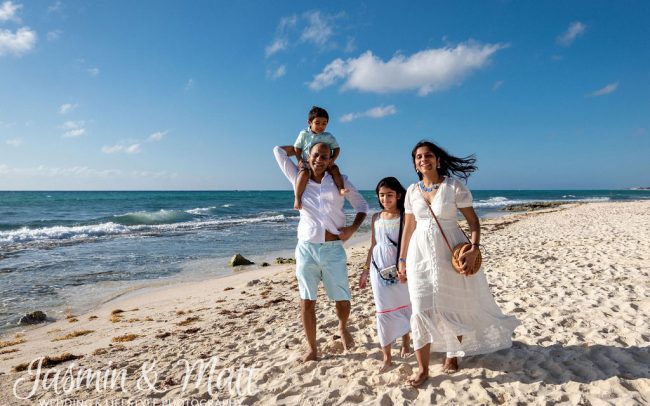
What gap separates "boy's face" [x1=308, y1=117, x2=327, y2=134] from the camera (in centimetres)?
372

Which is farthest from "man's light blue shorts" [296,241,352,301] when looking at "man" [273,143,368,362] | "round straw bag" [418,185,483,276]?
"round straw bag" [418,185,483,276]

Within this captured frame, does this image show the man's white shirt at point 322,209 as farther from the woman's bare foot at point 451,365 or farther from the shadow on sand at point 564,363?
the shadow on sand at point 564,363

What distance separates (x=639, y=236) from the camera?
1114 centimetres

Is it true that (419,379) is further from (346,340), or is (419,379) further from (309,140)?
(309,140)

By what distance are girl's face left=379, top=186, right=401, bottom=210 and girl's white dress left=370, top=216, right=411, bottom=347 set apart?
0.14 meters

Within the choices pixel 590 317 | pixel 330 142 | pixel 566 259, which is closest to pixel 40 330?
pixel 330 142

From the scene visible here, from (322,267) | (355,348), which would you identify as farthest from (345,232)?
(355,348)

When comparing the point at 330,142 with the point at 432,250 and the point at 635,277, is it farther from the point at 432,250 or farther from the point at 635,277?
the point at 635,277

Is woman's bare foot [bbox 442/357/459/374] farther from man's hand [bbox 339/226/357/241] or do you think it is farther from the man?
man's hand [bbox 339/226/357/241]

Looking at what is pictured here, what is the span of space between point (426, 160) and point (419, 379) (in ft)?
5.92

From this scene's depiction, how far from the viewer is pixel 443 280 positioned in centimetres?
309

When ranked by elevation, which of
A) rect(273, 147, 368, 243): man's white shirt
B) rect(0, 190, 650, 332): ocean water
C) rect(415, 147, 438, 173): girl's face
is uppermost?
rect(415, 147, 438, 173): girl's face

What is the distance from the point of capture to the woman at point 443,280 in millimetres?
3090

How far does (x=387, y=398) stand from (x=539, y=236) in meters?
12.4
